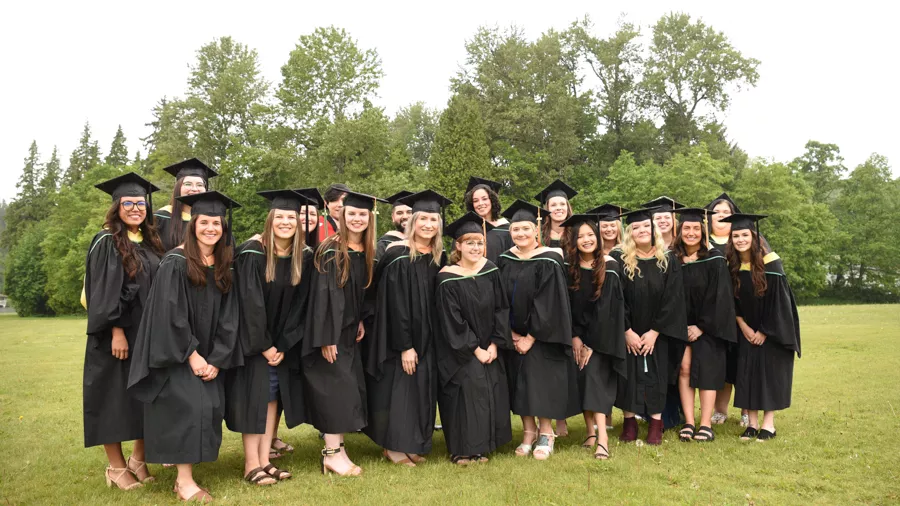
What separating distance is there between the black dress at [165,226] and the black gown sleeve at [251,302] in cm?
89

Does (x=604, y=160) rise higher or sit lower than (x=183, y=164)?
higher

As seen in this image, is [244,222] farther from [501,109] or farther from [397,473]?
[397,473]

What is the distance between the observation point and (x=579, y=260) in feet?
22.5

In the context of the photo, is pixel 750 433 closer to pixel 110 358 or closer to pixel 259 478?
pixel 259 478

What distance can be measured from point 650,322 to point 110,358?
Result: 17.8 ft

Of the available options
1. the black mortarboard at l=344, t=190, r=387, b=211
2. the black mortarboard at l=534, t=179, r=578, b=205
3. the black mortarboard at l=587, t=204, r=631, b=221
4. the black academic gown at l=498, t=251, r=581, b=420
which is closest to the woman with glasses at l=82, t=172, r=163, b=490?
the black mortarboard at l=344, t=190, r=387, b=211

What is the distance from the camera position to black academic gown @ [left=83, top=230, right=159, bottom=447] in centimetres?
534

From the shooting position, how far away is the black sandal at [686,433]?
6953mm

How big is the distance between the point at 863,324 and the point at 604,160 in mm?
23063

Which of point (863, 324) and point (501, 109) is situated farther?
point (501, 109)

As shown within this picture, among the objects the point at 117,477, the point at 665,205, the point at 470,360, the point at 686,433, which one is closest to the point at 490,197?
the point at 665,205

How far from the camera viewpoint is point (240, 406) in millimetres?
5586

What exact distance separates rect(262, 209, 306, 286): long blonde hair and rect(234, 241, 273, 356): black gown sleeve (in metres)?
0.08

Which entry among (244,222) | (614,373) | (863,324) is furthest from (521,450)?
(244,222)
